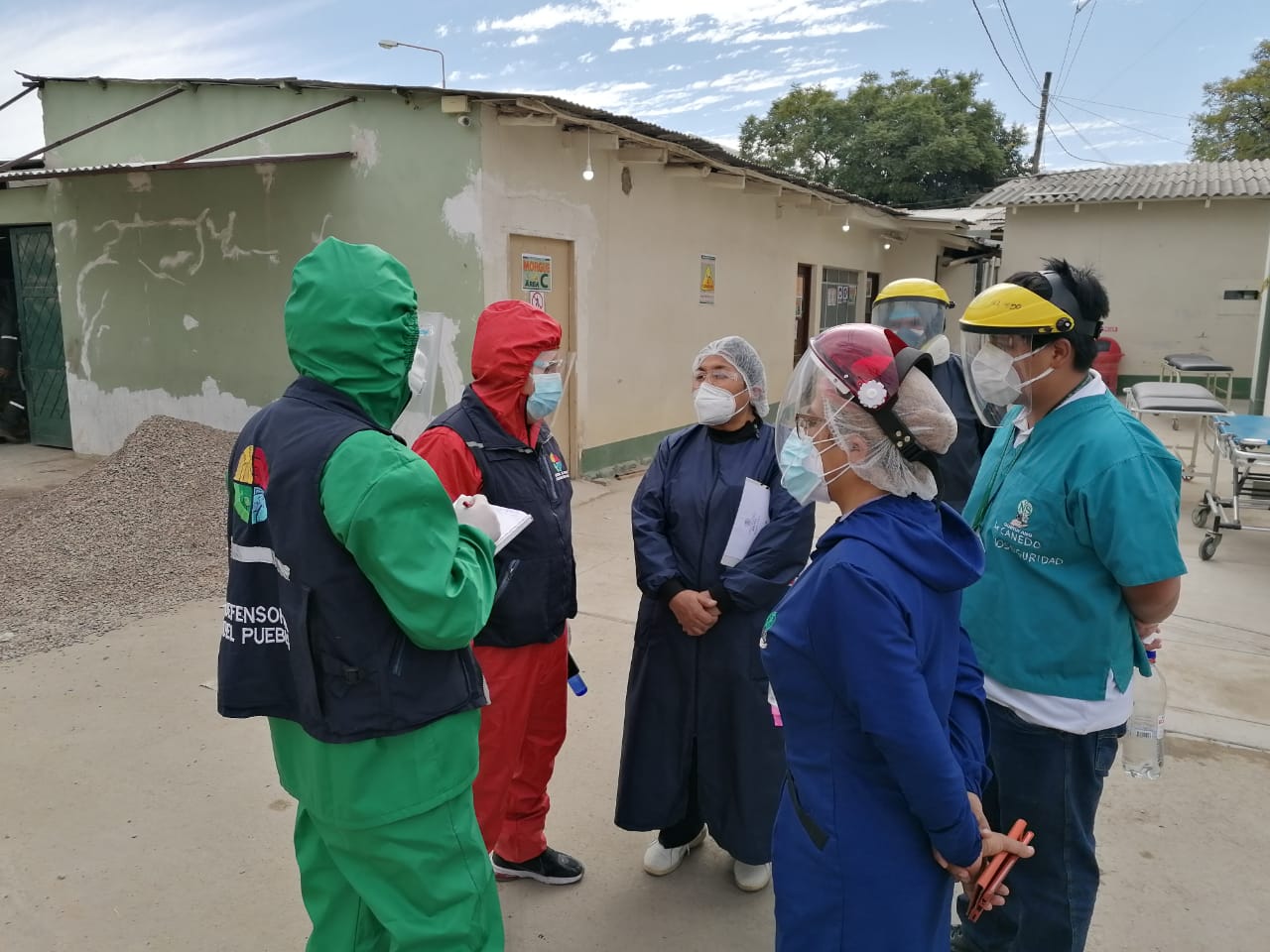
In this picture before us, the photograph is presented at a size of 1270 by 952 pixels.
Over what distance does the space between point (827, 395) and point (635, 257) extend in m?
7.68

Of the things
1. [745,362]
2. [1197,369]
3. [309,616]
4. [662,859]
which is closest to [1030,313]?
[745,362]

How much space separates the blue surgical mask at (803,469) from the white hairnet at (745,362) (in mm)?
1061

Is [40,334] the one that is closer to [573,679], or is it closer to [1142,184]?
[573,679]

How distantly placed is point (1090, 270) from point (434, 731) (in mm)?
1900

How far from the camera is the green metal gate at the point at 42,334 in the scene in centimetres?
987

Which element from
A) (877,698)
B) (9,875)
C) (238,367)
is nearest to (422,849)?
(877,698)

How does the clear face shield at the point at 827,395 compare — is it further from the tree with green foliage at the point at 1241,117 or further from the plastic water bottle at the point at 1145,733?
the tree with green foliage at the point at 1241,117

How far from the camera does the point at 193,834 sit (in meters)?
3.03

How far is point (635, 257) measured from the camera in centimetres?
900

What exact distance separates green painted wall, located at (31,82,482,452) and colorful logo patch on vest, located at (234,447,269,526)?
5496mm

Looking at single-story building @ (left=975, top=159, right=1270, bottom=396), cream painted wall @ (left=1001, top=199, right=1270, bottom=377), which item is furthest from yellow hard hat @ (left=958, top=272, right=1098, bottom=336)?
single-story building @ (left=975, top=159, right=1270, bottom=396)

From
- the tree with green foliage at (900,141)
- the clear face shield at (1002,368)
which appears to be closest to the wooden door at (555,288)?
the clear face shield at (1002,368)

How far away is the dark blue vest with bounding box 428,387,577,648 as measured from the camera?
2561 millimetres

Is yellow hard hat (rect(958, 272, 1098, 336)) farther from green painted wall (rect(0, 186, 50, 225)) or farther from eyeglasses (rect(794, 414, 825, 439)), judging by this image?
green painted wall (rect(0, 186, 50, 225))
